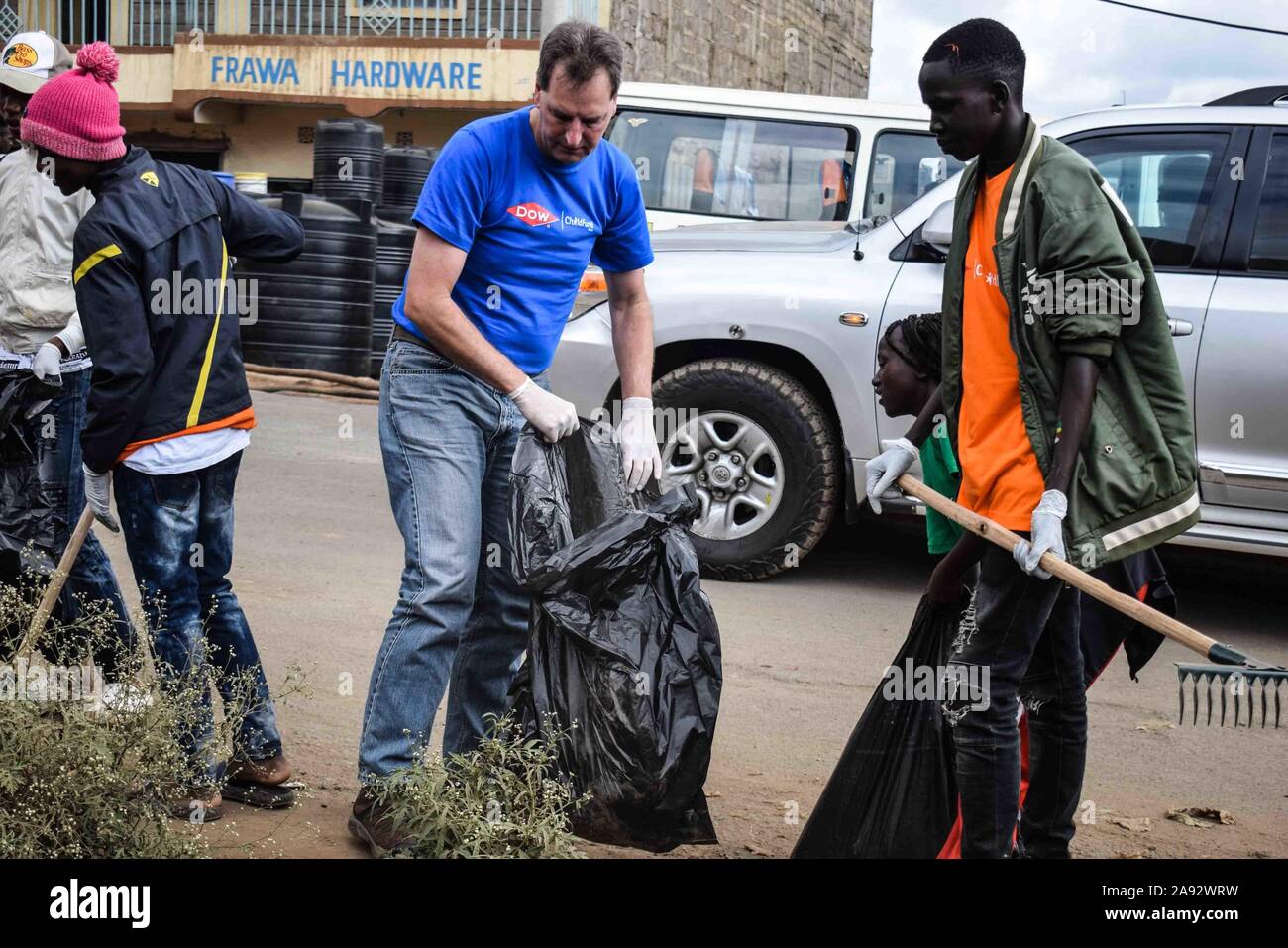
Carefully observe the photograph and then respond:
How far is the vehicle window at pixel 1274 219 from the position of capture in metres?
5.51

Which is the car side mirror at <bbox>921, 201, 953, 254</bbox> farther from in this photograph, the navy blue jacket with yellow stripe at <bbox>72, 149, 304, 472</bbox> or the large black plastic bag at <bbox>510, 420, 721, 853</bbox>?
the navy blue jacket with yellow stripe at <bbox>72, 149, 304, 472</bbox>

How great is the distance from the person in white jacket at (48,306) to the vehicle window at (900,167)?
5.24 meters

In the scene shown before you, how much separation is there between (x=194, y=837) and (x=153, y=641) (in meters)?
0.69

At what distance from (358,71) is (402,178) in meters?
7.75

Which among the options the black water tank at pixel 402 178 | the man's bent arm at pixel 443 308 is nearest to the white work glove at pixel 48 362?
the man's bent arm at pixel 443 308

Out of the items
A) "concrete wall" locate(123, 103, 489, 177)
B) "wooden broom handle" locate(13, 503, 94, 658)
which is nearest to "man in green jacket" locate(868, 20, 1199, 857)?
"wooden broom handle" locate(13, 503, 94, 658)

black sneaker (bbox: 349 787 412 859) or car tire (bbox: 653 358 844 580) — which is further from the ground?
car tire (bbox: 653 358 844 580)

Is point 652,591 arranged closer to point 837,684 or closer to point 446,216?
point 446,216

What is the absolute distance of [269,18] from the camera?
20.1 m

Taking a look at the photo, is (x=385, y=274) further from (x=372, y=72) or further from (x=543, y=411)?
→ (x=543, y=411)

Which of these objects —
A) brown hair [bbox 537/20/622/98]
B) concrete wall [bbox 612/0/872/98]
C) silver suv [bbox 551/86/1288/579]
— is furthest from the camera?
concrete wall [bbox 612/0/872/98]

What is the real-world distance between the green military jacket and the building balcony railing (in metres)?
17.1

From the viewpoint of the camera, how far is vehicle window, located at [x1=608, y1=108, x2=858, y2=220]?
8305 mm

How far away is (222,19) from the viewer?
66.9ft
